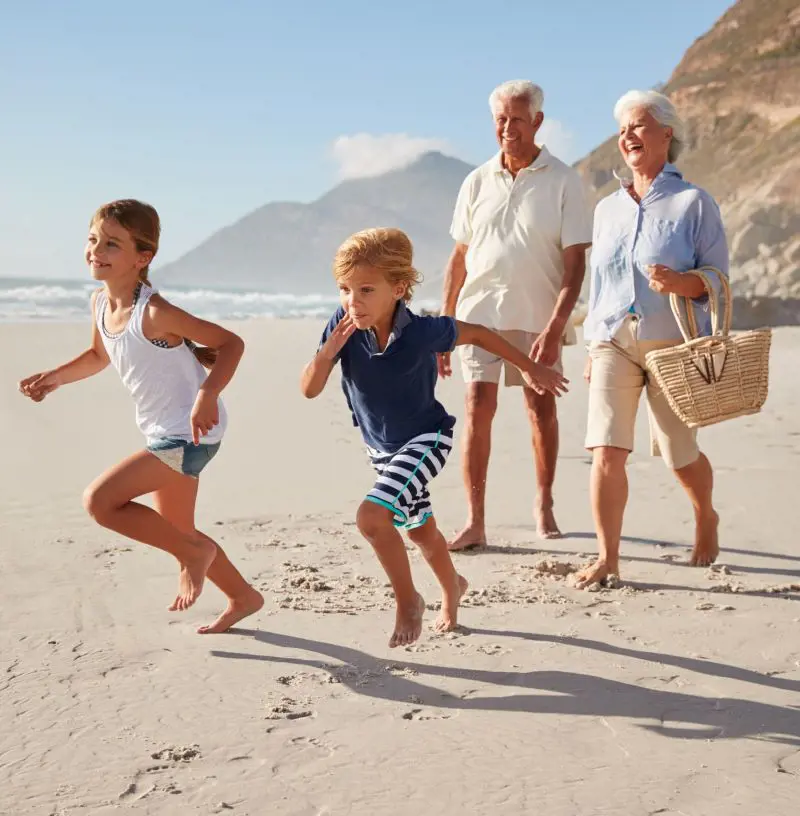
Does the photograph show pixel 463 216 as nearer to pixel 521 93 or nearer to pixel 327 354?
pixel 521 93

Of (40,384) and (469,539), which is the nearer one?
(40,384)

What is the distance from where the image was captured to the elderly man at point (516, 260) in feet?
18.0

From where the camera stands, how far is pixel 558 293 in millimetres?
5668

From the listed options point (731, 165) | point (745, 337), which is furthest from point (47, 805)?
point (731, 165)

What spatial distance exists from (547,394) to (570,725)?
2720 millimetres

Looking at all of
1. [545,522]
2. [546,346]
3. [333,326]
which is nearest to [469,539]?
[545,522]

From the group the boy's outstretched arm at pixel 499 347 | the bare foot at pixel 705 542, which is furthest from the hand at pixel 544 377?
the bare foot at pixel 705 542

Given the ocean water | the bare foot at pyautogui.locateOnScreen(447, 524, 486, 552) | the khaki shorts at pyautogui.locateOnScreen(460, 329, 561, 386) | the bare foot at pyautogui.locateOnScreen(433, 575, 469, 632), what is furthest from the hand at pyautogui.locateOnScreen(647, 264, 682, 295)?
the ocean water

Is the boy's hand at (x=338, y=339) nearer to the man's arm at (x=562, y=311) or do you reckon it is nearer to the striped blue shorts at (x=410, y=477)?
the striped blue shorts at (x=410, y=477)

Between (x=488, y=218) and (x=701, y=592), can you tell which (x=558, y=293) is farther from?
(x=701, y=592)

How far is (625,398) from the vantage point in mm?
4820

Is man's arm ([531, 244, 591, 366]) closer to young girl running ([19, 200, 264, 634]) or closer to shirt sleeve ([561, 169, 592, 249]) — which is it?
shirt sleeve ([561, 169, 592, 249])

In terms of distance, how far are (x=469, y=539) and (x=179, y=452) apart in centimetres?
198

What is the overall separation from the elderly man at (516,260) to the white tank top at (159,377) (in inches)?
65.0
